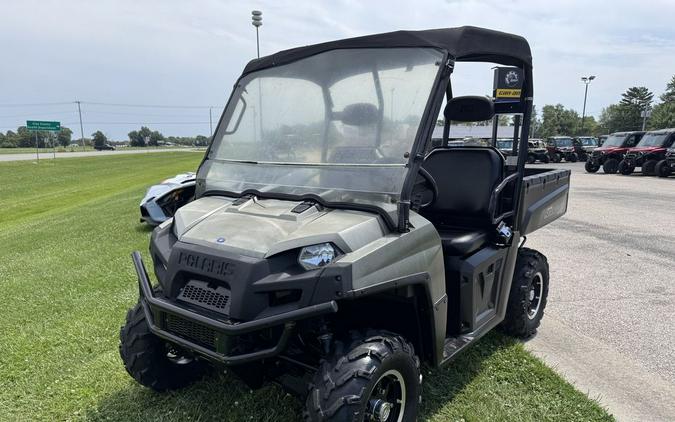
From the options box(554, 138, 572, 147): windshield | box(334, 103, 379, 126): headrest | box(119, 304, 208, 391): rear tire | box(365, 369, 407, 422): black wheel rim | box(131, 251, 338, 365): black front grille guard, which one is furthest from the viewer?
box(554, 138, 572, 147): windshield

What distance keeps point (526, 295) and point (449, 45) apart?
2217mm

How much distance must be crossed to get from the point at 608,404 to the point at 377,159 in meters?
2.21

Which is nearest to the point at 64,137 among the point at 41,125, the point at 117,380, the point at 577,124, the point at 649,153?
the point at 41,125

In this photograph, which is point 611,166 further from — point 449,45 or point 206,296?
point 206,296

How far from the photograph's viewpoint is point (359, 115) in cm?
273

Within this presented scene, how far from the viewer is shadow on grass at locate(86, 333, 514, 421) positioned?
9.41 ft

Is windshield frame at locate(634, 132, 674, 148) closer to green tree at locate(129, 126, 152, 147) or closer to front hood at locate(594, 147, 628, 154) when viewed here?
front hood at locate(594, 147, 628, 154)

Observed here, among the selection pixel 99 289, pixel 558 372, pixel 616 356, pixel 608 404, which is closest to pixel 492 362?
pixel 558 372

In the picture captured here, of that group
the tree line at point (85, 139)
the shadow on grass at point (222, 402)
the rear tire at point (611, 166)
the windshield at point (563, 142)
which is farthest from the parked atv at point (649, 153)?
the tree line at point (85, 139)

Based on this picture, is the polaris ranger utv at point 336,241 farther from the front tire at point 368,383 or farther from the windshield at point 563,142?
the windshield at point 563,142

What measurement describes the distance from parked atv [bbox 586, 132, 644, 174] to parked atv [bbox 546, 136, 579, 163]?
7705 millimetres

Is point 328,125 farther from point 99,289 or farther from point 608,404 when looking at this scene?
point 99,289

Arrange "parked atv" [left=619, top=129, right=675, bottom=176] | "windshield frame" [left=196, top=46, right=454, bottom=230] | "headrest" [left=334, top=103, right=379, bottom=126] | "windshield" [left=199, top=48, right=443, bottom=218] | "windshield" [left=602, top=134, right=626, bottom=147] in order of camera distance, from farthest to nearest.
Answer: "windshield" [left=602, top=134, right=626, bottom=147], "parked atv" [left=619, top=129, right=675, bottom=176], "headrest" [left=334, top=103, right=379, bottom=126], "windshield" [left=199, top=48, right=443, bottom=218], "windshield frame" [left=196, top=46, right=454, bottom=230]

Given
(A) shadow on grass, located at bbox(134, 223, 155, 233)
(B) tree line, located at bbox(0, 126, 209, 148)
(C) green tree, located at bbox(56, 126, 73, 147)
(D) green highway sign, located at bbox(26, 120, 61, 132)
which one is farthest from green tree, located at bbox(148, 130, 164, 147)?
(A) shadow on grass, located at bbox(134, 223, 155, 233)
